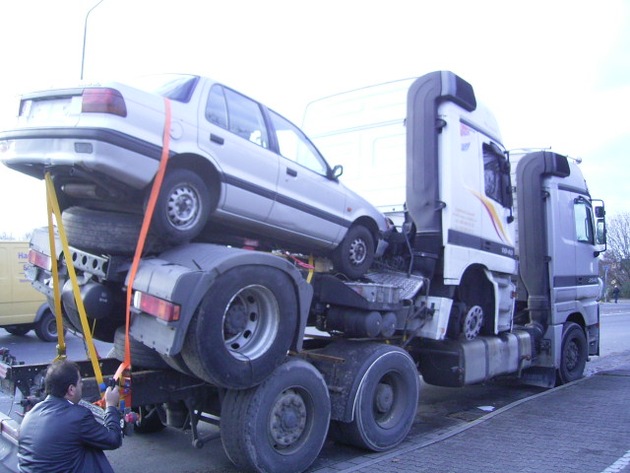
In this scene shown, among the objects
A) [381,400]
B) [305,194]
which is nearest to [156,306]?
[305,194]

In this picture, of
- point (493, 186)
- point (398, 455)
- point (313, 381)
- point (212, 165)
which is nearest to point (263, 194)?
point (212, 165)

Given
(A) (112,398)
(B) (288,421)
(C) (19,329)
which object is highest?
(C) (19,329)

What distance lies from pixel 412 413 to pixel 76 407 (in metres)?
3.67

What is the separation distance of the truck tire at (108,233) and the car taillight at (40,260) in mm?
544

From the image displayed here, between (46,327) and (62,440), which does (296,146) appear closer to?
(62,440)

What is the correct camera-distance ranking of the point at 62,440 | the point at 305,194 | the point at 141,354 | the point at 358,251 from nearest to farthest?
the point at 62,440, the point at 141,354, the point at 305,194, the point at 358,251

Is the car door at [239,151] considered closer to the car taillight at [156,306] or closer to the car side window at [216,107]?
the car side window at [216,107]

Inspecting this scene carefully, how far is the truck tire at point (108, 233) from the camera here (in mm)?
4238

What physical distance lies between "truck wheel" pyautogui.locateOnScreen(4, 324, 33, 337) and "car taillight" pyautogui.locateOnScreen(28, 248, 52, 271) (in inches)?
367

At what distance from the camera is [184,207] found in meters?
4.30

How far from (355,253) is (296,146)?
4.19 feet

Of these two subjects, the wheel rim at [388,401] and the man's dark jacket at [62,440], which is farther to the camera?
the wheel rim at [388,401]

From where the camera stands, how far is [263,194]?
4.90 metres

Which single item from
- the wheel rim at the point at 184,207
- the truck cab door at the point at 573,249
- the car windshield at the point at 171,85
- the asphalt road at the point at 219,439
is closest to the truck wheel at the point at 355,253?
the asphalt road at the point at 219,439
